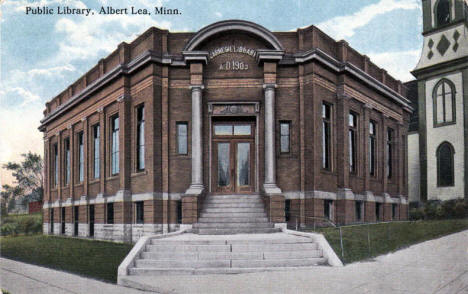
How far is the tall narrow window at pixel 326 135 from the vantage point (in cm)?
1994

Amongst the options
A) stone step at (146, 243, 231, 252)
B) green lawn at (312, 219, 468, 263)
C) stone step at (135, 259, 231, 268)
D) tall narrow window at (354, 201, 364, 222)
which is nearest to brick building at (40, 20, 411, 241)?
tall narrow window at (354, 201, 364, 222)

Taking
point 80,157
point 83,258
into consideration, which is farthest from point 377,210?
point 80,157

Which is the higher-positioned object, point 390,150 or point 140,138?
point 140,138

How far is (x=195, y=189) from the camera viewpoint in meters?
17.9

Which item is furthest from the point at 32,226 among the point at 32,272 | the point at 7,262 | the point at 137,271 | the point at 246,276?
the point at 246,276

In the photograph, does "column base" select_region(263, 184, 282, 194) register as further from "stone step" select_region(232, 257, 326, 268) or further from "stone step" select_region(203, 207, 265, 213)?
"stone step" select_region(232, 257, 326, 268)

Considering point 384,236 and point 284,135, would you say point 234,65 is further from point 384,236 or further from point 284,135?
point 384,236

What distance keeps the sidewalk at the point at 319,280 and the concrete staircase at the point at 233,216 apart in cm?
523

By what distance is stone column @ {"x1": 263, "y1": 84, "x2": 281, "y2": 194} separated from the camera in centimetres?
1815

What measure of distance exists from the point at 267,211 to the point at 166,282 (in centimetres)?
790

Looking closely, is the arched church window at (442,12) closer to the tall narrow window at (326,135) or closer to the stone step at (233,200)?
the tall narrow window at (326,135)

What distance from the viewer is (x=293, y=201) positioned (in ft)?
60.6

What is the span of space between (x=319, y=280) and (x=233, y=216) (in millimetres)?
7732

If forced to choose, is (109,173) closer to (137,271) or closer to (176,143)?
(176,143)
